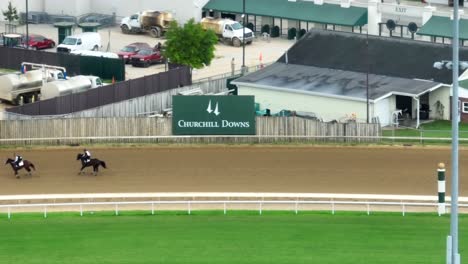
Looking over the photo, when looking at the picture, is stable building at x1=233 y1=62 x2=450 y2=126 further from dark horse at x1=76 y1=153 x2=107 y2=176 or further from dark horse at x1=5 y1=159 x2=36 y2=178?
dark horse at x1=5 y1=159 x2=36 y2=178

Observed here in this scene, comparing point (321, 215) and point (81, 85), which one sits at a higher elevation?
point (81, 85)

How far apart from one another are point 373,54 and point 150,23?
15643 mm

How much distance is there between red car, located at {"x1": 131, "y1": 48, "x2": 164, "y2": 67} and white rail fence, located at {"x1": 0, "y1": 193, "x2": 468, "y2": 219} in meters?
24.3

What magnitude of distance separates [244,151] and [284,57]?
14242 mm

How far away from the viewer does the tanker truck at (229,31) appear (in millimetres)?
76812

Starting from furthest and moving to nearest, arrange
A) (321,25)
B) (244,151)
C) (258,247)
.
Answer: (321,25)
(244,151)
(258,247)

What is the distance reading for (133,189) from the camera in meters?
49.7

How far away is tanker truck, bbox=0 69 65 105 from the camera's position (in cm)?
6438

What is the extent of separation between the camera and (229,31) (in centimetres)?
7712

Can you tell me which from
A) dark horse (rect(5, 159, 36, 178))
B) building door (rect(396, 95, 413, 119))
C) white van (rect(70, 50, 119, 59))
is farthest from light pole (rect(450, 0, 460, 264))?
white van (rect(70, 50, 119, 59))

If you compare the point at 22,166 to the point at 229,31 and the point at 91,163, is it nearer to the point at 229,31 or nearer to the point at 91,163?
the point at 91,163

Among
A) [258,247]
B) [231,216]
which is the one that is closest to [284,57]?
[231,216]

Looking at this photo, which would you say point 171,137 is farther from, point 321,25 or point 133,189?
point 321,25

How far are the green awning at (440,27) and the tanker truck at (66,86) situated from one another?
52.8ft
